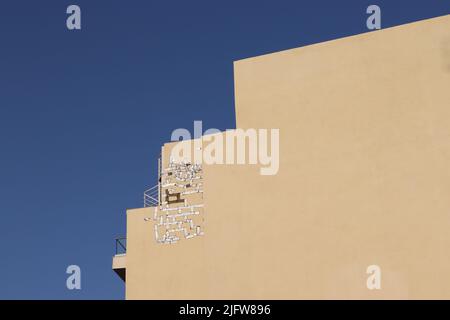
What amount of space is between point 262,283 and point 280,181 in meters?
2.68

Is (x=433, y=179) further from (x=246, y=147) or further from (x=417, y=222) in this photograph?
(x=246, y=147)

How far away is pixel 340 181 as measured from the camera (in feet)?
61.2

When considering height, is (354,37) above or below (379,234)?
above

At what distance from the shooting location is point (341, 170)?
18.7 m

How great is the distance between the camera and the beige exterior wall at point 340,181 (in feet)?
58.3

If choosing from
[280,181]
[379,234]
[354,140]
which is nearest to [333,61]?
[354,140]

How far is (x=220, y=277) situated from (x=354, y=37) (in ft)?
23.8

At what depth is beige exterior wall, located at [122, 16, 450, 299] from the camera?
17766 mm

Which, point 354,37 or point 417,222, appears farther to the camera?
point 354,37
